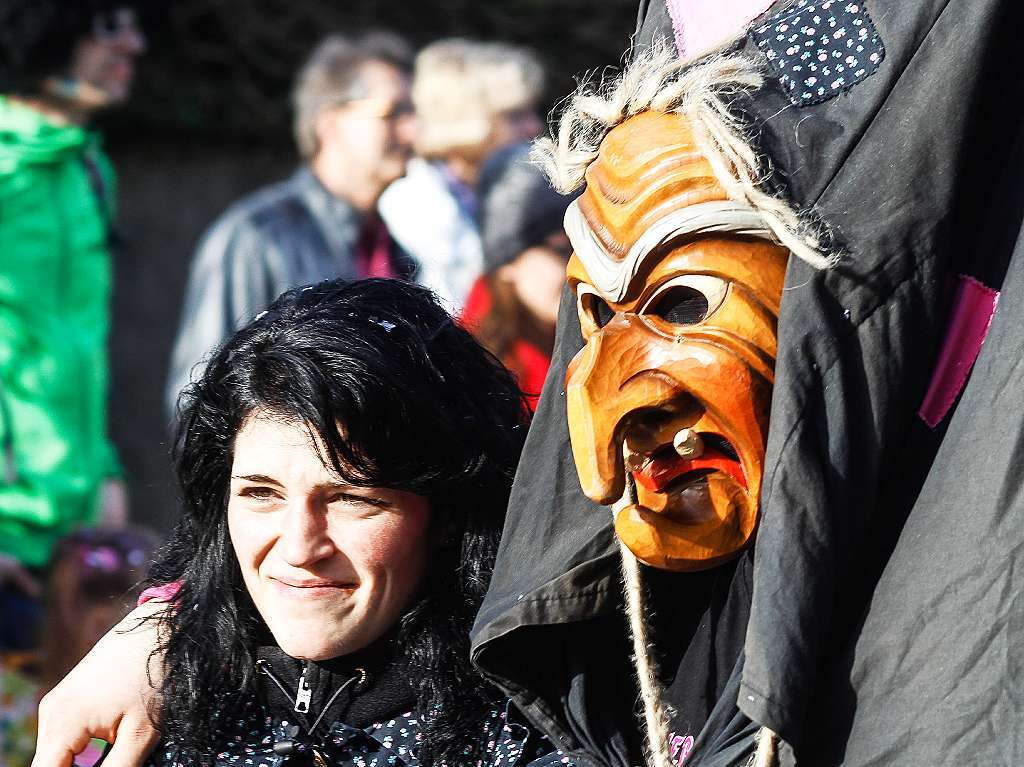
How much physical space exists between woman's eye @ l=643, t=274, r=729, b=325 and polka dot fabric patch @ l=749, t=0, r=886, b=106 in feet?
0.67

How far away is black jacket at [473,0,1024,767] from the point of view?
1415mm

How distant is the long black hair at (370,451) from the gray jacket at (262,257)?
232 centimetres

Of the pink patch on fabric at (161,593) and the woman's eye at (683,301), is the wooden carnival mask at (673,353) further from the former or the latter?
the pink patch on fabric at (161,593)

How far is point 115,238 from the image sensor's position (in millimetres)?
4777

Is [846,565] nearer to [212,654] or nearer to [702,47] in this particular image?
[702,47]

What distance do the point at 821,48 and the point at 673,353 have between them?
1.10ft

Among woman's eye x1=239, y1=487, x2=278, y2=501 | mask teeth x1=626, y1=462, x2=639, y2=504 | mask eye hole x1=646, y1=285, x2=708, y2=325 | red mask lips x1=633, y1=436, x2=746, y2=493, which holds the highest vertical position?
mask eye hole x1=646, y1=285, x2=708, y2=325

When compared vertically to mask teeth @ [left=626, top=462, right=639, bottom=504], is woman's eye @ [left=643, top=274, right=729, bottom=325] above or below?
above

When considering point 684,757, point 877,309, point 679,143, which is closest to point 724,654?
point 684,757

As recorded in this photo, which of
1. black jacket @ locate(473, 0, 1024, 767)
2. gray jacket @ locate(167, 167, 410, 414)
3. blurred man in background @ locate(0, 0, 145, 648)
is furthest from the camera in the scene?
gray jacket @ locate(167, 167, 410, 414)

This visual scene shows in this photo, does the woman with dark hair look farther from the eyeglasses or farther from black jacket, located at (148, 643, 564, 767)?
the eyeglasses

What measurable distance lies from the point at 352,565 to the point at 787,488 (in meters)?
0.69

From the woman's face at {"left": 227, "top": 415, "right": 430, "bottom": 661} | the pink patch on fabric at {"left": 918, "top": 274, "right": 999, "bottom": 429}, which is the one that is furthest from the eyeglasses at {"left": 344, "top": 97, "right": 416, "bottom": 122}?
the pink patch on fabric at {"left": 918, "top": 274, "right": 999, "bottom": 429}

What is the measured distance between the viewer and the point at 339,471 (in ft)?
6.44
